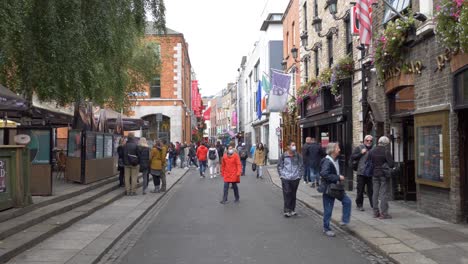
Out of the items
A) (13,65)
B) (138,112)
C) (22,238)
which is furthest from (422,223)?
(138,112)

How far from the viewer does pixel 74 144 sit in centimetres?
1430

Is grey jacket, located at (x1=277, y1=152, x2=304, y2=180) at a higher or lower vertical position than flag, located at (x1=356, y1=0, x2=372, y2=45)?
lower

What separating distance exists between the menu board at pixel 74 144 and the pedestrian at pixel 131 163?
130 centimetres

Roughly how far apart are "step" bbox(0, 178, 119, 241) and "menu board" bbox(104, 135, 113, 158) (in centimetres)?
322

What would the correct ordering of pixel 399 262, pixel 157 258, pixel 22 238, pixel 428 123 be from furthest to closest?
1. pixel 428 123
2. pixel 22 238
3. pixel 157 258
4. pixel 399 262

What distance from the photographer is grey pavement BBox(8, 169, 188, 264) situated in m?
6.73

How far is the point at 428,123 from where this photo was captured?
10023 millimetres

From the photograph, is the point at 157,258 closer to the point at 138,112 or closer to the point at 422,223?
the point at 422,223

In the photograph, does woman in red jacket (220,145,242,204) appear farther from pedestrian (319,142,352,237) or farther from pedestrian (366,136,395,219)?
pedestrian (319,142,352,237)

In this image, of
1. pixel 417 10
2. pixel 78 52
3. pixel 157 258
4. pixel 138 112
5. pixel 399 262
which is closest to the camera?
pixel 399 262

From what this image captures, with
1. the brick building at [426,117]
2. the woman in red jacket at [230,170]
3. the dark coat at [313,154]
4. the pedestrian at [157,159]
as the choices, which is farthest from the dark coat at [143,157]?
the brick building at [426,117]

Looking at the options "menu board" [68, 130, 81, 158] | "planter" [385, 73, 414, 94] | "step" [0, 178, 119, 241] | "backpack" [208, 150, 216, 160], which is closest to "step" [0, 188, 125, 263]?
"step" [0, 178, 119, 241]

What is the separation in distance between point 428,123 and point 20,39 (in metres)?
8.05

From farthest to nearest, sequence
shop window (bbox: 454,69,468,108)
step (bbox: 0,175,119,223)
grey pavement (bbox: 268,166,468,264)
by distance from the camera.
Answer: shop window (bbox: 454,69,468,108)
step (bbox: 0,175,119,223)
grey pavement (bbox: 268,166,468,264)
